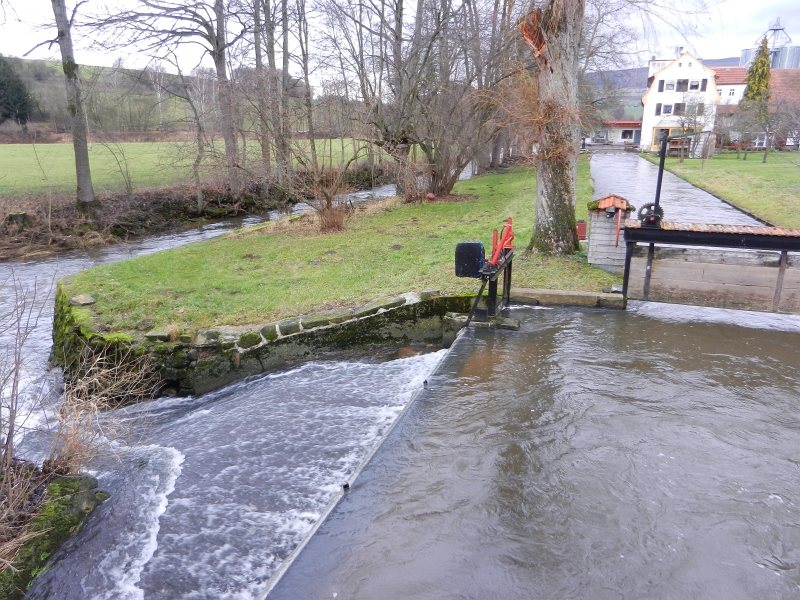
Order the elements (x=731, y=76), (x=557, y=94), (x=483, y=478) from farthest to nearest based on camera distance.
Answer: (x=731, y=76)
(x=557, y=94)
(x=483, y=478)

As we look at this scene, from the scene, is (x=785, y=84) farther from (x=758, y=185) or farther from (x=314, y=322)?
(x=314, y=322)

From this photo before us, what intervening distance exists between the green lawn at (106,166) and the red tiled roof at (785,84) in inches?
1520

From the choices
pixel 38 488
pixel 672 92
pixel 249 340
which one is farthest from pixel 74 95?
pixel 672 92

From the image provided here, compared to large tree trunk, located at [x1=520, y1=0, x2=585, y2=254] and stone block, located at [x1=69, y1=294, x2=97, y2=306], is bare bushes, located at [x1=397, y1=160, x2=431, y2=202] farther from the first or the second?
stone block, located at [x1=69, y1=294, x2=97, y2=306]

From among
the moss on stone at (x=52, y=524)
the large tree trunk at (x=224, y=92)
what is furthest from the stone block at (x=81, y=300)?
the large tree trunk at (x=224, y=92)

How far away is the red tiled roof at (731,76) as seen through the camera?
2007 inches

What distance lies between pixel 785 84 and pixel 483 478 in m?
58.8

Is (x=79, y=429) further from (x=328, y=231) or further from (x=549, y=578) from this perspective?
(x=328, y=231)

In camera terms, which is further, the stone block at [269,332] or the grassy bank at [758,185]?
the grassy bank at [758,185]

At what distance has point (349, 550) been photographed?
145 inches

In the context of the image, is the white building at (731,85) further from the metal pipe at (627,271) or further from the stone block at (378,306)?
the stone block at (378,306)

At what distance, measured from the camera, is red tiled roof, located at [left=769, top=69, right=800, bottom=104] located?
1704 inches

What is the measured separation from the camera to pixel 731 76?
51656mm

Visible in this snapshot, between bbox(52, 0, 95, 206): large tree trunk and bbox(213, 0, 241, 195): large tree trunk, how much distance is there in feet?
13.6
